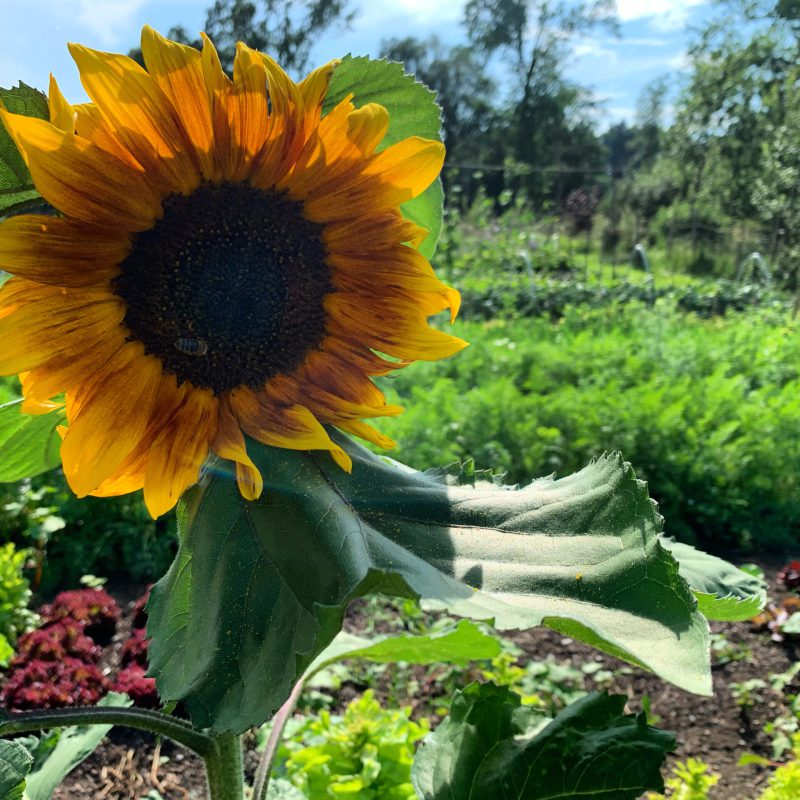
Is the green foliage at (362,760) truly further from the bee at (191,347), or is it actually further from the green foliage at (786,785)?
the bee at (191,347)

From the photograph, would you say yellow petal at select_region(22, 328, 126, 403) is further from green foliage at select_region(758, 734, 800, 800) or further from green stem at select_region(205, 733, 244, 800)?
green foliage at select_region(758, 734, 800, 800)

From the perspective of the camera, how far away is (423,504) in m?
0.61

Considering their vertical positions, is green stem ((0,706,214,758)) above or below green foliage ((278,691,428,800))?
above

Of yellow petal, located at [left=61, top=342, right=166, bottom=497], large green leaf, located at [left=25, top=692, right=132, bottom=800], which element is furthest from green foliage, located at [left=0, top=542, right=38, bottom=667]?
yellow petal, located at [left=61, top=342, right=166, bottom=497]

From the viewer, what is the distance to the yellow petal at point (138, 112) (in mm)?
501

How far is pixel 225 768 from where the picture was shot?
2.55 feet

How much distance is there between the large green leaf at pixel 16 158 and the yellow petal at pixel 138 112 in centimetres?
4

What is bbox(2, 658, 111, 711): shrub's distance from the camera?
2311 millimetres

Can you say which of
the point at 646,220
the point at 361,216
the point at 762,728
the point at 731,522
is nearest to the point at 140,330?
the point at 361,216

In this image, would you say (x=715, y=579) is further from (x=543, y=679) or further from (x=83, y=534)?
(x=83, y=534)

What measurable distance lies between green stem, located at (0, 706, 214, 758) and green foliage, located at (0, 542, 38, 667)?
7.14ft

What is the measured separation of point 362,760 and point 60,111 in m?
1.41

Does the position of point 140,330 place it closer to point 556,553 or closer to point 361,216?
point 361,216

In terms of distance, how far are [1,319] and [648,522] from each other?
17.1 inches
